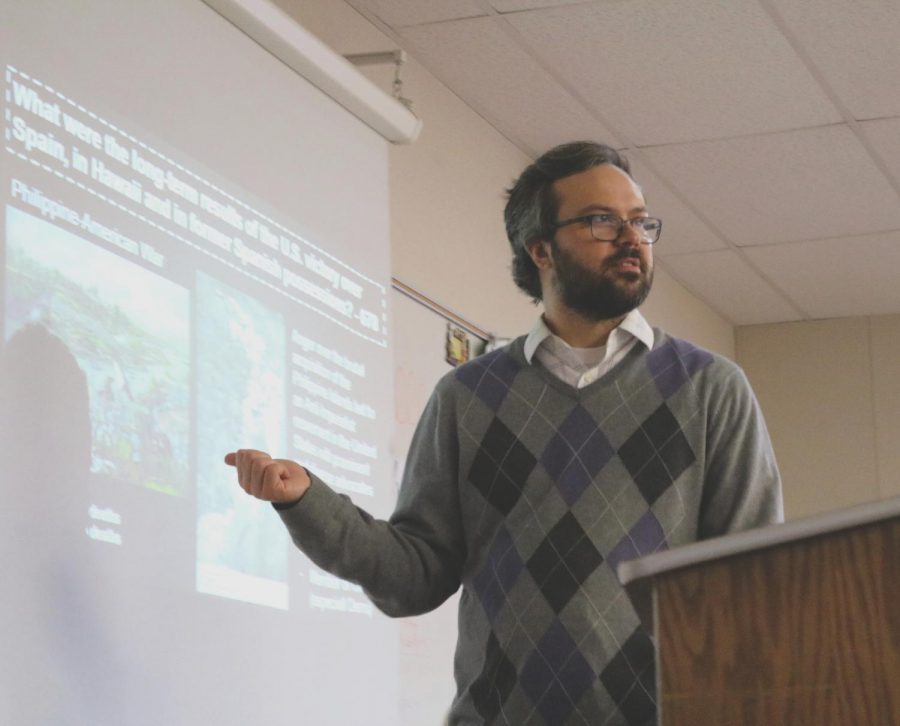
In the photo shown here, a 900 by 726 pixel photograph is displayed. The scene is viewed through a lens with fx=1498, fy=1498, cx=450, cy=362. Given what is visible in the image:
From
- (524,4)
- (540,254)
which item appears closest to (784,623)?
(540,254)

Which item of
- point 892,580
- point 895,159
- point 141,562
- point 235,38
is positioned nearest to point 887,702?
point 892,580

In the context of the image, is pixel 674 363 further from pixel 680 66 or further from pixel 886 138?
pixel 886 138

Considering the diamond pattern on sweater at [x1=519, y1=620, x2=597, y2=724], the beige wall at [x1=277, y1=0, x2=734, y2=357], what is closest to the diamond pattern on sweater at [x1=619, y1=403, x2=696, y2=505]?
the diamond pattern on sweater at [x1=519, y1=620, x2=597, y2=724]

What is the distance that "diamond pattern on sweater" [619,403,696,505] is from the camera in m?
1.90

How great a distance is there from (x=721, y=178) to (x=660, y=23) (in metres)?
1.10

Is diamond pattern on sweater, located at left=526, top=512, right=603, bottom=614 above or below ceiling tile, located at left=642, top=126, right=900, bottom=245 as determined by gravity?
below

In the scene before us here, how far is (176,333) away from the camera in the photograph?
244cm

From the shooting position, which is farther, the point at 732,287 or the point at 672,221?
the point at 732,287

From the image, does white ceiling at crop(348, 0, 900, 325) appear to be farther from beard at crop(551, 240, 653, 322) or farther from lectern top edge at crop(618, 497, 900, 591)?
lectern top edge at crop(618, 497, 900, 591)

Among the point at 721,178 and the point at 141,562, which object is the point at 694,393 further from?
the point at 721,178

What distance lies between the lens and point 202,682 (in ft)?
7.89

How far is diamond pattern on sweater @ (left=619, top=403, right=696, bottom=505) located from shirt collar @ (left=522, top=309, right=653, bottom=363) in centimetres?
13

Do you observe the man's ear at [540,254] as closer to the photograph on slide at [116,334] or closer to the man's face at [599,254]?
the man's face at [599,254]

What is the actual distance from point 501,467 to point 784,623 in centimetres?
79
